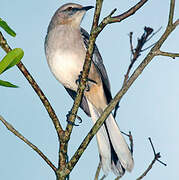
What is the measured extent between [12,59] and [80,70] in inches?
111

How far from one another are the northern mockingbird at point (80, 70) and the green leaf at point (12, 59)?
7.87 ft

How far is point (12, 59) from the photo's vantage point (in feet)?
8.75

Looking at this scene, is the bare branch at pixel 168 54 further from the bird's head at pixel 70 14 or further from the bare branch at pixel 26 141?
the bird's head at pixel 70 14

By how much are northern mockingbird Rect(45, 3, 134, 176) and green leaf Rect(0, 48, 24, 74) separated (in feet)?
7.87

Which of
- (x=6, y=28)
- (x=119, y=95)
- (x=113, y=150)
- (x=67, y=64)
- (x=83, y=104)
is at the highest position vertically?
(x=6, y=28)

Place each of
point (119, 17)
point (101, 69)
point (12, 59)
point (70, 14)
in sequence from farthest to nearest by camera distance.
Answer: point (70, 14) < point (101, 69) < point (119, 17) < point (12, 59)

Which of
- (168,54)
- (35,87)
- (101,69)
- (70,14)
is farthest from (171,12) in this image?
(70,14)

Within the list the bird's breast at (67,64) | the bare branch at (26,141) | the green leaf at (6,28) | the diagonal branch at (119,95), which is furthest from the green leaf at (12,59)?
the bird's breast at (67,64)

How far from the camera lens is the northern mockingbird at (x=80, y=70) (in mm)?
5008

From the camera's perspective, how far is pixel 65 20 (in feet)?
20.2

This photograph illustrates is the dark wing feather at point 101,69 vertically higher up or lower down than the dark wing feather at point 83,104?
higher up

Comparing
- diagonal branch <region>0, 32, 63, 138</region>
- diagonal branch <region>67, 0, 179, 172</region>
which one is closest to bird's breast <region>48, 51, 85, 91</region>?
diagonal branch <region>0, 32, 63, 138</region>

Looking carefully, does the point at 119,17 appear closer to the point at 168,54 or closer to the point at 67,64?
the point at 168,54

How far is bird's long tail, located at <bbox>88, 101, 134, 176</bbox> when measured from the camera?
4.61 m
